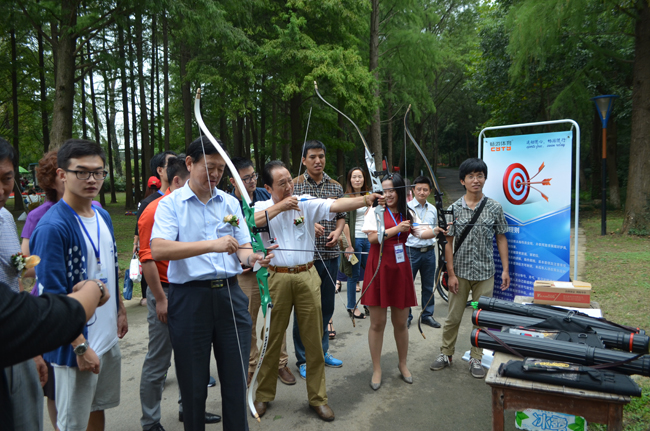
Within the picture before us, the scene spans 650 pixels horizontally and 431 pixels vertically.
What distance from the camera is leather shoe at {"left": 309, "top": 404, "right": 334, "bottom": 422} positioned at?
3051 mm

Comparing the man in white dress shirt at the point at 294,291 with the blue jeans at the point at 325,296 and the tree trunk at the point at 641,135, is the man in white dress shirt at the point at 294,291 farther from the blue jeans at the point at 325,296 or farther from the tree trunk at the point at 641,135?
the tree trunk at the point at 641,135

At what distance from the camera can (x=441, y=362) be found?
3.89m

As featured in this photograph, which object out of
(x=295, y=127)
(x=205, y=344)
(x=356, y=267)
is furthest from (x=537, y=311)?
(x=295, y=127)

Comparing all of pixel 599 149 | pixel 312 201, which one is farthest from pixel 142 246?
pixel 599 149

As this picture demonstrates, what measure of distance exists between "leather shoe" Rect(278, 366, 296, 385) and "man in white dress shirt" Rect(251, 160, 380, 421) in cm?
47

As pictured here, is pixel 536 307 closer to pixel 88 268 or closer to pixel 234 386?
pixel 234 386

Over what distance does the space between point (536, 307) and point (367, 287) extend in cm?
123

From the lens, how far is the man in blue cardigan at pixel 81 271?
77.8 inches

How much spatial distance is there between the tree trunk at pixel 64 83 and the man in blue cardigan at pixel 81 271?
783cm

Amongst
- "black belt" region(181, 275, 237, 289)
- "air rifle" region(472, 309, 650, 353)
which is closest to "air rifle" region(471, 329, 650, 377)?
"air rifle" region(472, 309, 650, 353)

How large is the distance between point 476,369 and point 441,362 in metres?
0.31

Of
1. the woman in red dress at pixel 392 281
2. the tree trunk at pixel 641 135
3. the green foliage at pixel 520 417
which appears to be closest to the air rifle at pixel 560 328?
the green foliage at pixel 520 417

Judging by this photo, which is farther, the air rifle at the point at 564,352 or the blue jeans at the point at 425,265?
the blue jeans at the point at 425,265

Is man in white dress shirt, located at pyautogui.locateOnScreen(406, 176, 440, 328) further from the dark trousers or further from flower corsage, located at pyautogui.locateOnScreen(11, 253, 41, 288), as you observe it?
flower corsage, located at pyautogui.locateOnScreen(11, 253, 41, 288)
